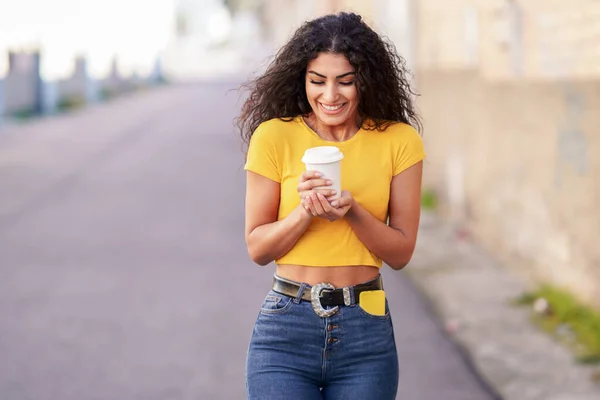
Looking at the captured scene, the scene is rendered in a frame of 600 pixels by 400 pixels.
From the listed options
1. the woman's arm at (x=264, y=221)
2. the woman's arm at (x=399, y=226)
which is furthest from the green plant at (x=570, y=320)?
the woman's arm at (x=264, y=221)

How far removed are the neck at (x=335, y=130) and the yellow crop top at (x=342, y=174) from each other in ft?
0.12

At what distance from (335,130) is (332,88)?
14 centimetres

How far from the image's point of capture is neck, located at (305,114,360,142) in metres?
2.84

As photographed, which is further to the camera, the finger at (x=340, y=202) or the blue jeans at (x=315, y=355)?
the blue jeans at (x=315, y=355)

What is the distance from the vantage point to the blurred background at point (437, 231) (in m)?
5.81

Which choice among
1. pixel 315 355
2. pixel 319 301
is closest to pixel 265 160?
pixel 319 301

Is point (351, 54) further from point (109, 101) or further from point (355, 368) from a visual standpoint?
point (109, 101)

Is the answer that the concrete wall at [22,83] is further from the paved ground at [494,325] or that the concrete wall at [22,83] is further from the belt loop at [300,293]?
the belt loop at [300,293]

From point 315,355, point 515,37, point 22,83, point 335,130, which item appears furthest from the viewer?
point 22,83

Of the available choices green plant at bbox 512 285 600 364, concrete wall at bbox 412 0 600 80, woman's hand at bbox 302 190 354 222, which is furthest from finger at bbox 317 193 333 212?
concrete wall at bbox 412 0 600 80

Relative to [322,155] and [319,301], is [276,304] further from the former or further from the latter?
[322,155]

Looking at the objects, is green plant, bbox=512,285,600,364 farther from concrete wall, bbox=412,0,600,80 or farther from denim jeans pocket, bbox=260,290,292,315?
denim jeans pocket, bbox=260,290,292,315

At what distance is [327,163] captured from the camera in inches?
98.1

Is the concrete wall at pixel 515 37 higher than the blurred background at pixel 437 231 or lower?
higher
